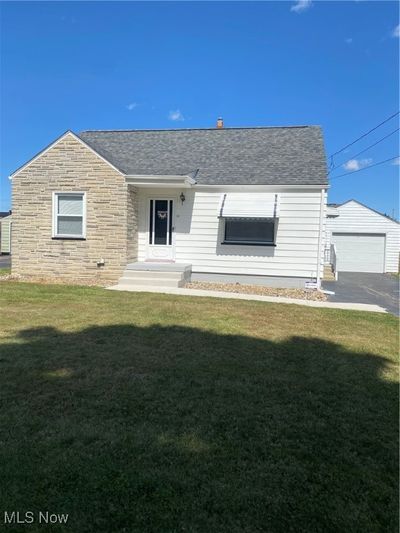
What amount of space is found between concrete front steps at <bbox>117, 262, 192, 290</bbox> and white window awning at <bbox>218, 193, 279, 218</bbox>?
95.2 inches

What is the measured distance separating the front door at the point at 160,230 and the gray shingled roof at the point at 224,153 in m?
1.20

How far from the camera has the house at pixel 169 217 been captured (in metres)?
13.2

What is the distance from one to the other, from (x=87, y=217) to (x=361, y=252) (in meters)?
18.9

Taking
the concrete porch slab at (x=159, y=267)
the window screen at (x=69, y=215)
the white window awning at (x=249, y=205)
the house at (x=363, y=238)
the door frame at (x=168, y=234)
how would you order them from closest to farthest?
the concrete porch slab at (x=159, y=267), the white window awning at (x=249, y=205), the window screen at (x=69, y=215), the door frame at (x=168, y=234), the house at (x=363, y=238)

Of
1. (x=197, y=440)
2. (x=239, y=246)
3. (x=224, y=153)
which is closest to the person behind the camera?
(x=197, y=440)

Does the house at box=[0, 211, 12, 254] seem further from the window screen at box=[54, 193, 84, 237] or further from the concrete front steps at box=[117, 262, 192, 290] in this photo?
the concrete front steps at box=[117, 262, 192, 290]

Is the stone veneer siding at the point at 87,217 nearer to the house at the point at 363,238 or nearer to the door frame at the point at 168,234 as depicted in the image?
the door frame at the point at 168,234

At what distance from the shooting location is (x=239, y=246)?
1405 cm

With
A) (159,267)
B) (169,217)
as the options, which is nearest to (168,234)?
(169,217)

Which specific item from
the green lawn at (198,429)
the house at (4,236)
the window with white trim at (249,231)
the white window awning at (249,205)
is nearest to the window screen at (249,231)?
the window with white trim at (249,231)

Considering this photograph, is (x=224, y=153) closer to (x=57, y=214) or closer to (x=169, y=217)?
(x=169, y=217)

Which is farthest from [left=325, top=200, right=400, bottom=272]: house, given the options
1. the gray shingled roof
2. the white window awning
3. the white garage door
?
the white window awning

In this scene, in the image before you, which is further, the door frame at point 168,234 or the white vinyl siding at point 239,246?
the door frame at point 168,234

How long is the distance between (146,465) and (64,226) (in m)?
11.8
